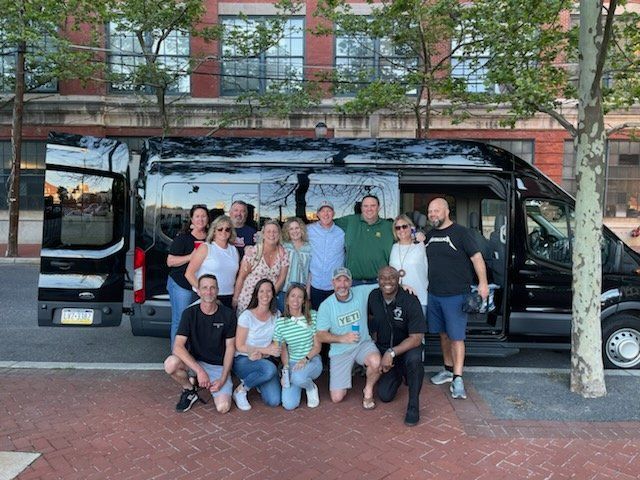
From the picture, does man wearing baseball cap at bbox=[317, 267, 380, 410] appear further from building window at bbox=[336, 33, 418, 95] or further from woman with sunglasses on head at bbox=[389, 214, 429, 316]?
building window at bbox=[336, 33, 418, 95]

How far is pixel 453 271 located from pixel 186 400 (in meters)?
2.60

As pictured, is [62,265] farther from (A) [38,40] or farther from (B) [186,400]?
(A) [38,40]

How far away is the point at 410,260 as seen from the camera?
4.92m

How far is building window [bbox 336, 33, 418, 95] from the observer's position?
50.0 feet

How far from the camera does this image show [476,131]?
17469 mm

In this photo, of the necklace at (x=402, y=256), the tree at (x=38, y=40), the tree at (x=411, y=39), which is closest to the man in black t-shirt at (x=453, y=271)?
the necklace at (x=402, y=256)

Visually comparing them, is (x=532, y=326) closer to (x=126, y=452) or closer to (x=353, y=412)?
(x=353, y=412)

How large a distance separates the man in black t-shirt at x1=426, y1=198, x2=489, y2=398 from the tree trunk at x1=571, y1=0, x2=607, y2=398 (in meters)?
0.84

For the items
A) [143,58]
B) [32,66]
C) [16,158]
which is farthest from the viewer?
[143,58]

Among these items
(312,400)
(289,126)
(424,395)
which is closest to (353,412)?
(312,400)

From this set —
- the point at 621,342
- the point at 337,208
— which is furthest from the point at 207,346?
the point at 621,342

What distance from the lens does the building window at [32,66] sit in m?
14.0

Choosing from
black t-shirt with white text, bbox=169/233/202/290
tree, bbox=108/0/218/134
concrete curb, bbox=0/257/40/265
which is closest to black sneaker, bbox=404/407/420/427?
black t-shirt with white text, bbox=169/233/202/290

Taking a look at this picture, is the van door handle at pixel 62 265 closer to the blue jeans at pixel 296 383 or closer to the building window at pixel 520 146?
the blue jeans at pixel 296 383
